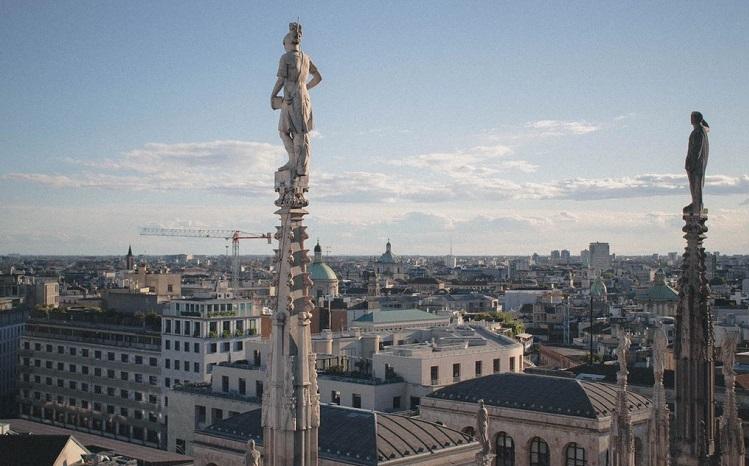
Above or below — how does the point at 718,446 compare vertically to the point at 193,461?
above

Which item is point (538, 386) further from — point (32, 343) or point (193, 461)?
point (32, 343)

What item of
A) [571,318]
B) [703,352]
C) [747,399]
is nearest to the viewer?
[703,352]

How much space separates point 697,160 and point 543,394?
30.3m

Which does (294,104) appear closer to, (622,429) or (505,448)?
(622,429)

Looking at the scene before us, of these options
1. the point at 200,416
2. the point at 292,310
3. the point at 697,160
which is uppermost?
the point at 697,160

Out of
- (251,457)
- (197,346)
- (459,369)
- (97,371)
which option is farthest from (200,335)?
(251,457)

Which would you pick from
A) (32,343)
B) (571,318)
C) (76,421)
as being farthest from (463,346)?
(571,318)

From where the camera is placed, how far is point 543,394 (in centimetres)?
4222

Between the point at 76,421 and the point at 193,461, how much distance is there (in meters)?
47.3

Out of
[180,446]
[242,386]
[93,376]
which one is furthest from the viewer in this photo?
[93,376]

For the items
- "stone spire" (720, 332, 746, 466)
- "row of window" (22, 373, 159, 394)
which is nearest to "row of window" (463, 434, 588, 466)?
"stone spire" (720, 332, 746, 466)

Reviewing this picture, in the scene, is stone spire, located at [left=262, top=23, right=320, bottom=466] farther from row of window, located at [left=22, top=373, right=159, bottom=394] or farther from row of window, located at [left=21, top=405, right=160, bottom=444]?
row of window, located at [left=22, top=373, right=159, bottom=394]

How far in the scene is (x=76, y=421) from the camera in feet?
285

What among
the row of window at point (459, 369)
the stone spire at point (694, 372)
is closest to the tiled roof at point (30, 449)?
the row of window at point (459, 369)
